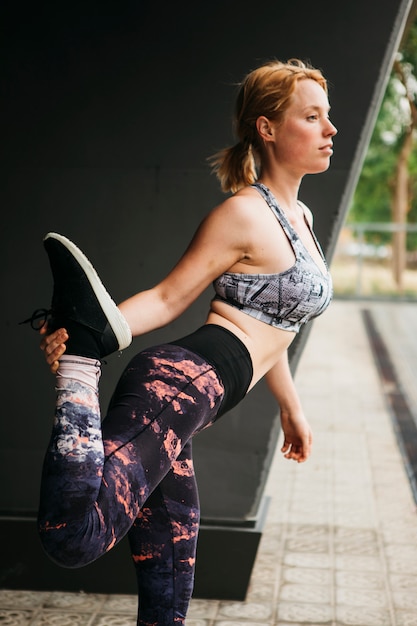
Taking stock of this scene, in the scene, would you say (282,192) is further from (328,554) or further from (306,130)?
(328,554)

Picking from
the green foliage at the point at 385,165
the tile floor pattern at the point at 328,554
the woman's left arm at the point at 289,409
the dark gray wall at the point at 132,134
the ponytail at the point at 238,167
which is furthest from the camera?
the green foliage at the point at 385,165

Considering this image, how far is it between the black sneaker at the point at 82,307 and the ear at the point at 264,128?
27.5 inches

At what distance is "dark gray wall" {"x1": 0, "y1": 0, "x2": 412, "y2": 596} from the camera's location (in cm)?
341

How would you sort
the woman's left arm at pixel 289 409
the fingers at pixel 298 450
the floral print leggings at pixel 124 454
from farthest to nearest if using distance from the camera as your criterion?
the fingers at pixel 298 450 → the woman's left arm at pixel 289 409 → the floral print leggings at pixel 124 454

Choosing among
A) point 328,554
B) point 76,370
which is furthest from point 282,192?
point 328,554

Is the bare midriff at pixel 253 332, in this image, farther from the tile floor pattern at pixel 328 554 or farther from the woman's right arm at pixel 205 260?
the tile floor pattern at pixel 328 554

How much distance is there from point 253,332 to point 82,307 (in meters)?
0.53

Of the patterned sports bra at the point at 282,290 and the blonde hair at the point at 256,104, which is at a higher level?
the blonde hair at the point at 256,104

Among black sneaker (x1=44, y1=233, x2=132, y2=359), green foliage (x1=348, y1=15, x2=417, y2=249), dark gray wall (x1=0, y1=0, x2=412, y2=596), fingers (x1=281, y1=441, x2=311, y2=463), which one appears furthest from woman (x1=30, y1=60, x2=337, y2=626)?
green foliage (x1=348, y1=15, x2=417, y2=249)

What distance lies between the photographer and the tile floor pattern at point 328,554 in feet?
12.1

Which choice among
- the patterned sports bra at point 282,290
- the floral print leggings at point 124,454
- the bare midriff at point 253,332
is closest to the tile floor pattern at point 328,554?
the floral print leggings at point 124,454

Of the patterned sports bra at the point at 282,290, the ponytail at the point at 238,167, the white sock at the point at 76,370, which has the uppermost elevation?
the ponytail at the point at 238,167

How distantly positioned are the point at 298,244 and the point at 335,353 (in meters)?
9.86

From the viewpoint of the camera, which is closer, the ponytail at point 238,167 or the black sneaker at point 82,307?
the black sneaker at point 82,307
